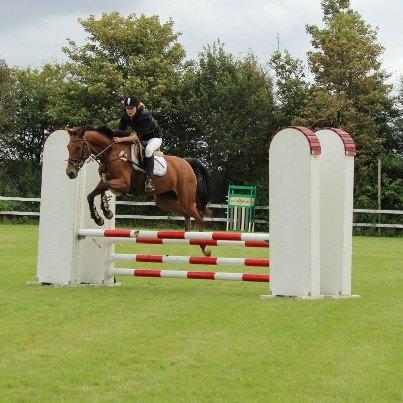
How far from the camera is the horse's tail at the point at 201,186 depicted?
13.8m

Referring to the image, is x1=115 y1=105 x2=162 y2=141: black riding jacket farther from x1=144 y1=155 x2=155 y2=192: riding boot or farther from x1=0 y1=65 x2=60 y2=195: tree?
x1=0 y1=65 x2=60 y2=195: tree

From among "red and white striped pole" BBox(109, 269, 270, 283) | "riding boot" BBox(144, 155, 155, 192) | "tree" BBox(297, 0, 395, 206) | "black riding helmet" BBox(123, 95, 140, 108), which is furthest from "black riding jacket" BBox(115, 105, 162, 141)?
"tree" BBox(297, 0, 395, 206)

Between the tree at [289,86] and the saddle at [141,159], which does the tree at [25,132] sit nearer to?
the tree at [289,86]

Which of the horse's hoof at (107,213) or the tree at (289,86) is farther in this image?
the tree at (289,86)

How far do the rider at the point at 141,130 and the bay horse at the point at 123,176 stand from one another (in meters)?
0.10

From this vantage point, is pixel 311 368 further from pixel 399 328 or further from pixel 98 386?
pixel 399 328

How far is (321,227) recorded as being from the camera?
446 inches

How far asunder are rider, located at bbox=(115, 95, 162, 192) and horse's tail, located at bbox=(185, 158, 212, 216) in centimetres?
115

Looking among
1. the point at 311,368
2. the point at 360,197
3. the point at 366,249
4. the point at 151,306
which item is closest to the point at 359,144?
the point at 360,197

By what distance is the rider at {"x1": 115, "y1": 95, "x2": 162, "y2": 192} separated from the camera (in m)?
12.3

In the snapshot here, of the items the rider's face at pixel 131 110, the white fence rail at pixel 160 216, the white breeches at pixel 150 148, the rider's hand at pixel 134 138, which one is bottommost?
the white fence rail at pixel 160 216

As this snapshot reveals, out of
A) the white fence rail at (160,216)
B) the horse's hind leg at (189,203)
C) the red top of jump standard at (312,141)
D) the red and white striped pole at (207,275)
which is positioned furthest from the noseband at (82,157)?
the white fence rail at (160,216)

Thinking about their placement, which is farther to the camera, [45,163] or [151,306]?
[45,163]

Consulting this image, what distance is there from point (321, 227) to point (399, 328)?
8.63 ft
